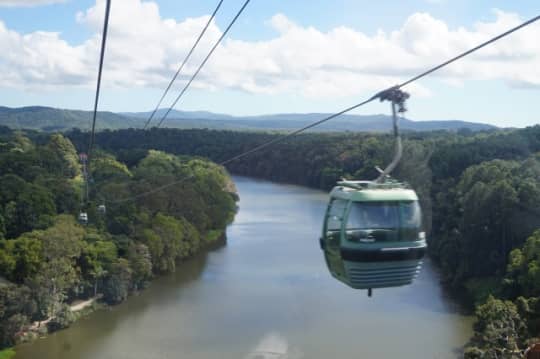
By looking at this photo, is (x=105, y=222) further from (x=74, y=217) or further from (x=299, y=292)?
(x=299, y=292)

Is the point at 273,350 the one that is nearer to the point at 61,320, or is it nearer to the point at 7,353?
the point at 61,320

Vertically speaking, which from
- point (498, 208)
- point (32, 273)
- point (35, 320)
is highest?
point (498, 208)

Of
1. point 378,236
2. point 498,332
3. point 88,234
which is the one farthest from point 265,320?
point 378,236

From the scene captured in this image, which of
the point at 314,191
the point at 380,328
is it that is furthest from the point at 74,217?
the point at 314,191

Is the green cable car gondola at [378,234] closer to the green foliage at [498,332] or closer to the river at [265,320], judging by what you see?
the green foliage at [498,332]

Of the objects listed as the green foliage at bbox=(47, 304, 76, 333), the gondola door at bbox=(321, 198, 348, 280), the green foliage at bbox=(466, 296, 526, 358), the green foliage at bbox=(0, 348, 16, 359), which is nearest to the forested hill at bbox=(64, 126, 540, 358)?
the green foliage at bbox=(466, 296, 526, 358)

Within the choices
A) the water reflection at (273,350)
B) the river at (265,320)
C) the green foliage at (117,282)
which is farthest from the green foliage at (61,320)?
the water reflection at (273,350)
